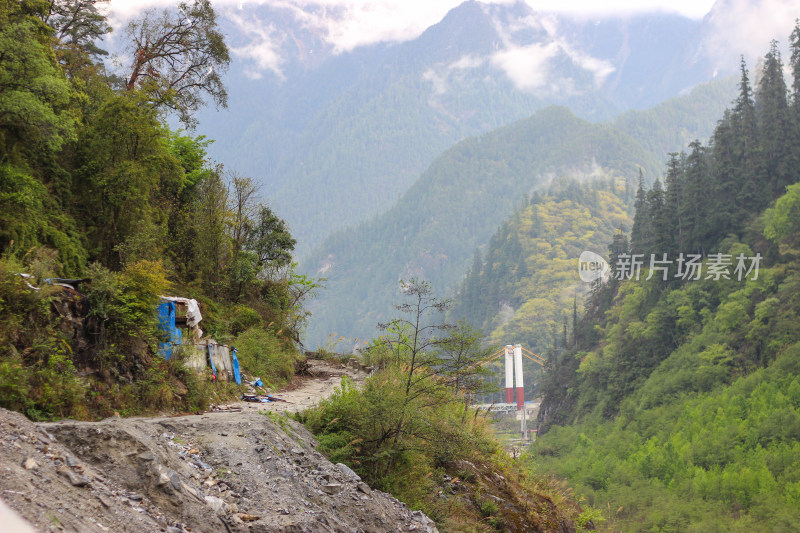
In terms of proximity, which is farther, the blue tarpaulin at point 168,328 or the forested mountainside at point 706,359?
the forested mountainside at point 706,359

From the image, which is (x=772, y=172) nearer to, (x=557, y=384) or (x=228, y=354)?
(x=557, y=384)

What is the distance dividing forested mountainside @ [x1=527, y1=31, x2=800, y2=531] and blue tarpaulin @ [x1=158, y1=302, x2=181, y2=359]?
3535cm

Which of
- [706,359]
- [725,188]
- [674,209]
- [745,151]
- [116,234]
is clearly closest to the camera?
[116,234]

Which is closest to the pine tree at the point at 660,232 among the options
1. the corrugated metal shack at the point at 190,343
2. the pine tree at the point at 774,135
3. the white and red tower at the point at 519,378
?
the pine tree at the point at 774,135

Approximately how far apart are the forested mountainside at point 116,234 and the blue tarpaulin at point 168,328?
0.35 metres

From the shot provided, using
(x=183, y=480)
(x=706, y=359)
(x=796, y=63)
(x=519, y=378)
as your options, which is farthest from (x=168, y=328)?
(x=519, y=378)

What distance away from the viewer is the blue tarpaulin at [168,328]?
14258 mm

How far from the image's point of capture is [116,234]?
59.8ft

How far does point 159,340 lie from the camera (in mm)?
14070

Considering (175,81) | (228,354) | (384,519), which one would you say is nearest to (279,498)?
(384,519)

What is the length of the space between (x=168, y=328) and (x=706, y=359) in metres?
60.6

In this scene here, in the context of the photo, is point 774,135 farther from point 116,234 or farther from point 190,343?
point 190,343

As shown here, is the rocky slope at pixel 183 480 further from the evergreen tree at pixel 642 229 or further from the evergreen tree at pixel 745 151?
the evergreen tree at pixel 642 229

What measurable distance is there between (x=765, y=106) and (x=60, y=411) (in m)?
81.4
